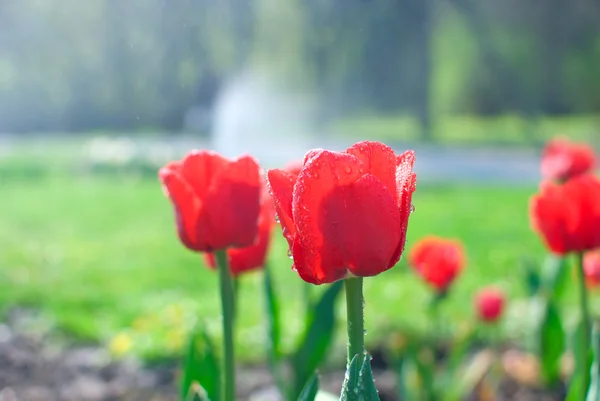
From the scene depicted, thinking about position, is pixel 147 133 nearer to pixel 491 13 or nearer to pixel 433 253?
pixel 491 13

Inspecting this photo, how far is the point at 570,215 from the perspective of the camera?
50.3 inches

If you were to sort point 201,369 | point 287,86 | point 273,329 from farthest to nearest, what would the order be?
point 287,86, point 273,329, point 201,369

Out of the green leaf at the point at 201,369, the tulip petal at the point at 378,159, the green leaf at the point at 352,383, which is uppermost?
the tulip petal at the point at 378,159

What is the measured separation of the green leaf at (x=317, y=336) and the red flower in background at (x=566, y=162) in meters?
0.96

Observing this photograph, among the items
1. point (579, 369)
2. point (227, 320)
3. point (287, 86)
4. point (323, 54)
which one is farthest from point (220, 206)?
point (287, 86)

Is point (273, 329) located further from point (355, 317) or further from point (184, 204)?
point (355, 317)

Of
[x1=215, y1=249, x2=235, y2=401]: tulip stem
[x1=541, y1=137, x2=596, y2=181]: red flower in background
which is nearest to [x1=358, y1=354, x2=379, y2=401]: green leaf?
[x1=215, y1=249, x2=235, y2=401]: tulip stem

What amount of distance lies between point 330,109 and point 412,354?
606 inches

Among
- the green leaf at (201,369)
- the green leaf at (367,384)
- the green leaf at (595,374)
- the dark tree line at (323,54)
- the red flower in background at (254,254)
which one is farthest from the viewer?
the dark tree line at (323,54)

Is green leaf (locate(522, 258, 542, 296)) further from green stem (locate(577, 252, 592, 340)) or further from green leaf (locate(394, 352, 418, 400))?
green stem (locate(577, 252, 592, 340))

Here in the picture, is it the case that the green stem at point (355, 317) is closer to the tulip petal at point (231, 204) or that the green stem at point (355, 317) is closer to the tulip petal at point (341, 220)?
the tulip petal at point (341, 220)

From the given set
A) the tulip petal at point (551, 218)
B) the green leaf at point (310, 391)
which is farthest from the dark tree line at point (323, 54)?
the green leaf at point (310, 391)

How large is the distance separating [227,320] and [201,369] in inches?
9.7

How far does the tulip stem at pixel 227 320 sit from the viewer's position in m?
0.99
